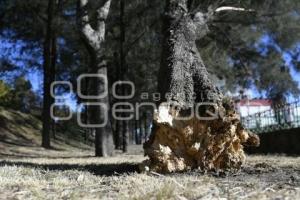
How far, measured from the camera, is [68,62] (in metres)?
23.8

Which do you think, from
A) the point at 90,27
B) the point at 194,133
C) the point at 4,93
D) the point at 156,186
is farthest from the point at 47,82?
A: the point at 156,186

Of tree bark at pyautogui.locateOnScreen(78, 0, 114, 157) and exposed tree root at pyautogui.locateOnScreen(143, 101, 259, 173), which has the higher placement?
tree bark at pyautogui.locateOnScreen(78, 0, 114, 157)

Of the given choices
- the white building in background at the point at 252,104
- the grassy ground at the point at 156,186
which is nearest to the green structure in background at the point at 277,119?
the white building in background at the point at 252,104

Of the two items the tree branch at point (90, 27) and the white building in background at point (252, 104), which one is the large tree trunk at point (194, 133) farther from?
the white building in background at point (252, 104)

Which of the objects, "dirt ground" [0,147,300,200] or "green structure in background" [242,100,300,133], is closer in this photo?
"dirt ground" [0,147,300,200]

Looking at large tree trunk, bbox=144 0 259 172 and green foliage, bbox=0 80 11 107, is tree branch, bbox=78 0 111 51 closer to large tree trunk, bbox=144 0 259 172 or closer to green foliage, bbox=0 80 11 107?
large tree trunk, bbox=144 0 259 172

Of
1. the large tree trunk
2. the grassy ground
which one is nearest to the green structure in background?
the large tree trunk

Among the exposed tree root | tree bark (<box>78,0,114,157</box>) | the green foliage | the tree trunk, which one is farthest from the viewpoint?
the green foliage

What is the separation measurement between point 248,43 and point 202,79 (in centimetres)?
1404

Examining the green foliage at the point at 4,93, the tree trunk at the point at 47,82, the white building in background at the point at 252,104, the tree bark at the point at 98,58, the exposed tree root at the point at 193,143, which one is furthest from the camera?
the green foliage at the point at 4,93

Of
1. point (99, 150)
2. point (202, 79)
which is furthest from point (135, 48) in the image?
point (202, 79)

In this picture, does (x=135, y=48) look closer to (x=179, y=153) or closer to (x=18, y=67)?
(x=18, y=67)

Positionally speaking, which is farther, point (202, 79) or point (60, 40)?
point (60, 40)

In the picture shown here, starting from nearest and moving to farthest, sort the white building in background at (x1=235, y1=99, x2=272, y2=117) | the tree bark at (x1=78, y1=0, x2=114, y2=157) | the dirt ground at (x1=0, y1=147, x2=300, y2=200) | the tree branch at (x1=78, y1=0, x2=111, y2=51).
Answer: the dirt ground at (x1=0, y1=147, x2=300, y2=200) < the tree branch at (x1=78, y1=0, x2=111, y2=51) < the tree bark at (x1=78, y1=0, x2=114, y2=157) < the white building in background at (x1=235, y1=99, x2=272, y2=117)
